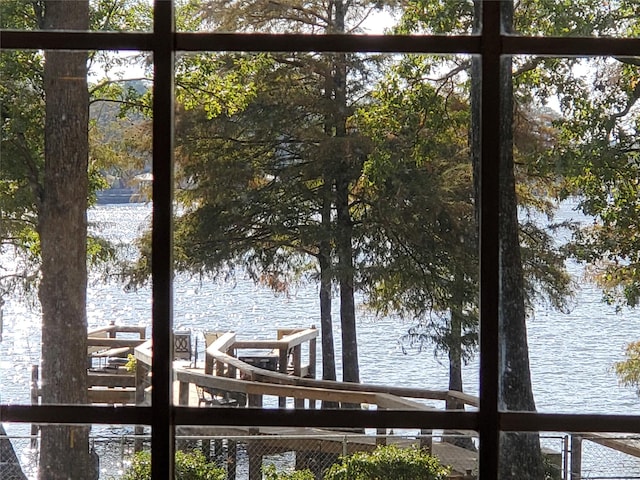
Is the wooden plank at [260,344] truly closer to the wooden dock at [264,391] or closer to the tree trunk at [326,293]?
the wooden dock at [264,391]

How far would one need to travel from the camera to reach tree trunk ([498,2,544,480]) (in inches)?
121

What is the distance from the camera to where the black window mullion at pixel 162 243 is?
290cm

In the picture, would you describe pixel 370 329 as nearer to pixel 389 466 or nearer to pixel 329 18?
pixel 389 466

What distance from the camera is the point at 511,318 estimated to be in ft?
10.1

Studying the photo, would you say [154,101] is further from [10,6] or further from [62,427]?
[62,427]

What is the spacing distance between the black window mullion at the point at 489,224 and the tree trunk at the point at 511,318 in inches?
6.6

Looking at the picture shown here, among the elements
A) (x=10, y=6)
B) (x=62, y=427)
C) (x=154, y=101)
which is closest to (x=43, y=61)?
(x=10, y=6)

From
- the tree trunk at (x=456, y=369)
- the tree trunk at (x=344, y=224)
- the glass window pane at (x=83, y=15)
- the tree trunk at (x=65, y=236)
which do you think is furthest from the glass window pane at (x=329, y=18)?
the tree trunk at (x=456, y=369)

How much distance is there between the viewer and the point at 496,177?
2.85m

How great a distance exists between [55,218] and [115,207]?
0.74 feet

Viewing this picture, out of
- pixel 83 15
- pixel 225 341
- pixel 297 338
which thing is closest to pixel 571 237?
pixel 297 338

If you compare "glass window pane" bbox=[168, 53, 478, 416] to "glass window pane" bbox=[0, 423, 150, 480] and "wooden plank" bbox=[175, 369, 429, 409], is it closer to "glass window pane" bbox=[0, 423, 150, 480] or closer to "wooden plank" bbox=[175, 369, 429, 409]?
"wooden plank" bbox=[175, 369, 429, 409]

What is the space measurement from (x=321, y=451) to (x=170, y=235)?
925 mm

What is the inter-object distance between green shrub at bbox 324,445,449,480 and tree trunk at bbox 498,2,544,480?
9.8 inches
